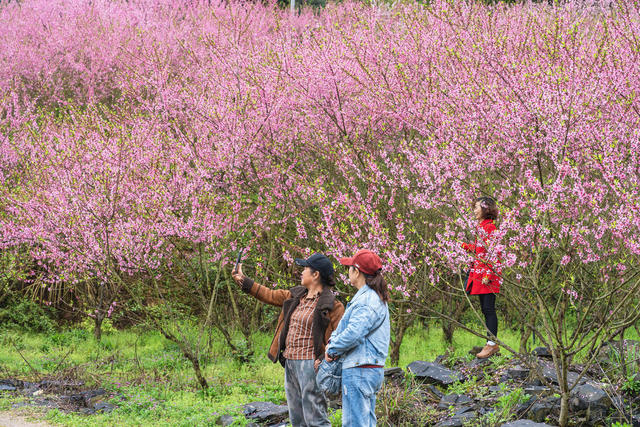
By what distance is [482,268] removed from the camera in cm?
629

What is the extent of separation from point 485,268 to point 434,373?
1.82m

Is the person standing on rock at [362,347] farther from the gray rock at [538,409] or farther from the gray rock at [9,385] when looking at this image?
the gray rock at [9,385]

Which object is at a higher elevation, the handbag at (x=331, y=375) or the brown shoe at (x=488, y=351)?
the handbag at (x=331, y=375)

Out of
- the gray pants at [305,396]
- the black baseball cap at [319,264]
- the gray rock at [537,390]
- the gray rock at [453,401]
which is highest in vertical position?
the black baseball cap at [319,264]

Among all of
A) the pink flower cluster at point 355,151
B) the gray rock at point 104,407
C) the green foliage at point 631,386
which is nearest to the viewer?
the green foliage at point 631,386

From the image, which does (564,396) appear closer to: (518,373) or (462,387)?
(518,373)

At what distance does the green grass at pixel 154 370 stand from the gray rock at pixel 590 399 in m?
2.22

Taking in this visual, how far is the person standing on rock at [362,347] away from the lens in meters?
4.50

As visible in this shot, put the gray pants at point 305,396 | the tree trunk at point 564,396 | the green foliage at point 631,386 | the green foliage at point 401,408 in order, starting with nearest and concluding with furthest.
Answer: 1. the gray pants at point 305,396
2. the tree trunk at point 564,396
3. the green foliage at point 631,386
4. the green foliage at point 401,408

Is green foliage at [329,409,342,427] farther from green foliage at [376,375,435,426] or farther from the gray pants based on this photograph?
the gray pants

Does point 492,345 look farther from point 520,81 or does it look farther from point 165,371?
point 165,371

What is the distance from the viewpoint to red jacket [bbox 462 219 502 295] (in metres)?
5.89

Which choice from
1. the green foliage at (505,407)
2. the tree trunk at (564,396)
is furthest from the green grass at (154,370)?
the tree trunk at (564,396)

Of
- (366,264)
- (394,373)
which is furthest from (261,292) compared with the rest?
(394,373)
